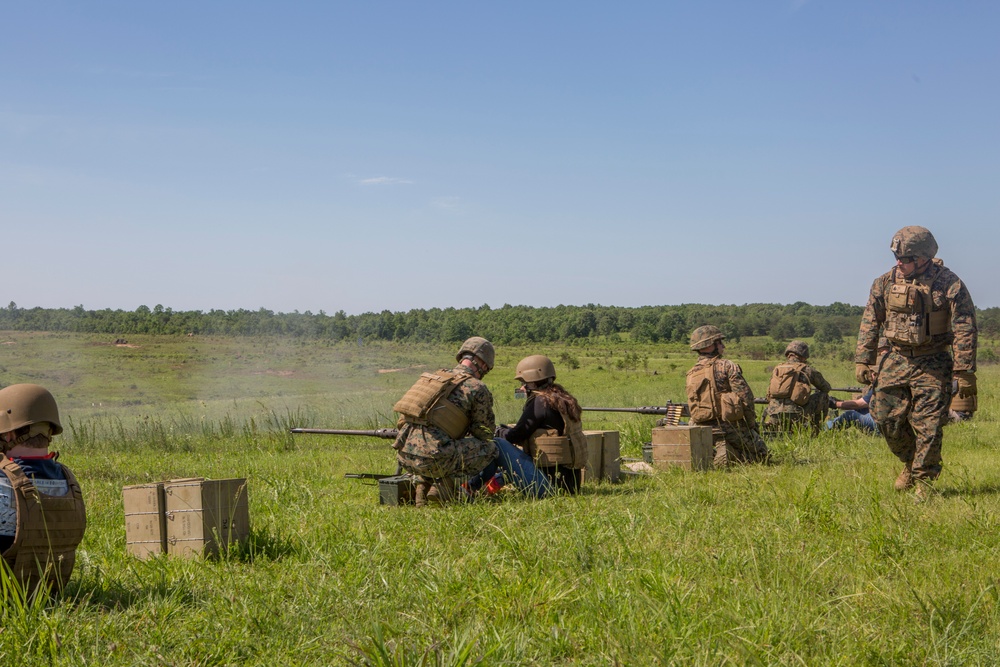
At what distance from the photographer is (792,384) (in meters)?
13.5

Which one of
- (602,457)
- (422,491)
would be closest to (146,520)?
(422,491)

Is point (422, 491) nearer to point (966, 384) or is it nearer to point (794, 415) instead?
point (966, 384)

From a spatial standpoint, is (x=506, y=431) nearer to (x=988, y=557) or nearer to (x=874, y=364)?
(x=874, y=364)

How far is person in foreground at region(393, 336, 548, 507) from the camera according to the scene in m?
8.47

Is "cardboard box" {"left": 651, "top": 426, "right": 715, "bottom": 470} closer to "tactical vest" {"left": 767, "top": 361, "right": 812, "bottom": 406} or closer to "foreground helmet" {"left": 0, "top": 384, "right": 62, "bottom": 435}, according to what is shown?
"tactical vest" {"left": 767, "top": 361, "right": 812, "bottom": 406}

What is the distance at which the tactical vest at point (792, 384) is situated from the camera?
1352 centimetres

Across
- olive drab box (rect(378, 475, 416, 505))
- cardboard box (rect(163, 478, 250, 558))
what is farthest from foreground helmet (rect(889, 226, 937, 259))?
cardboard box (rect(163, 478, 250, 558))

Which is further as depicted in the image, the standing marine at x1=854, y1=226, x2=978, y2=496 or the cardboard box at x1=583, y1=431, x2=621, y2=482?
the cardboard box at x1=583, y1=431, x2=621, y2=482

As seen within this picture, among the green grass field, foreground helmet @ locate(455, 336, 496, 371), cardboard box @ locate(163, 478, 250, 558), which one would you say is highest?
foreground helmet @ locate(455, 336, 496, 371)

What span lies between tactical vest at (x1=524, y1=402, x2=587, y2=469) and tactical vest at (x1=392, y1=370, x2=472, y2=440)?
79 cm

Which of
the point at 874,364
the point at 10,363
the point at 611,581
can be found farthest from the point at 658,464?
the point at 10,363

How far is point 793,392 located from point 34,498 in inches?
435

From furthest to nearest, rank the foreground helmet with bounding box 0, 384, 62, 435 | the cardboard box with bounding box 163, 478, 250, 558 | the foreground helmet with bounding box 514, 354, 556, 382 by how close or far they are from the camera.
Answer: the foreground helmet with bounding box 514, 354, 556, 382, the cardboard box with bounding box 163, 478, 250, 558, the foreground helmet with bounding box 0, 384, 62, 435

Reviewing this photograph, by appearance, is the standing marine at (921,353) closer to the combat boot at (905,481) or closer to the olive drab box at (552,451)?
the combat boot at (905,481)
